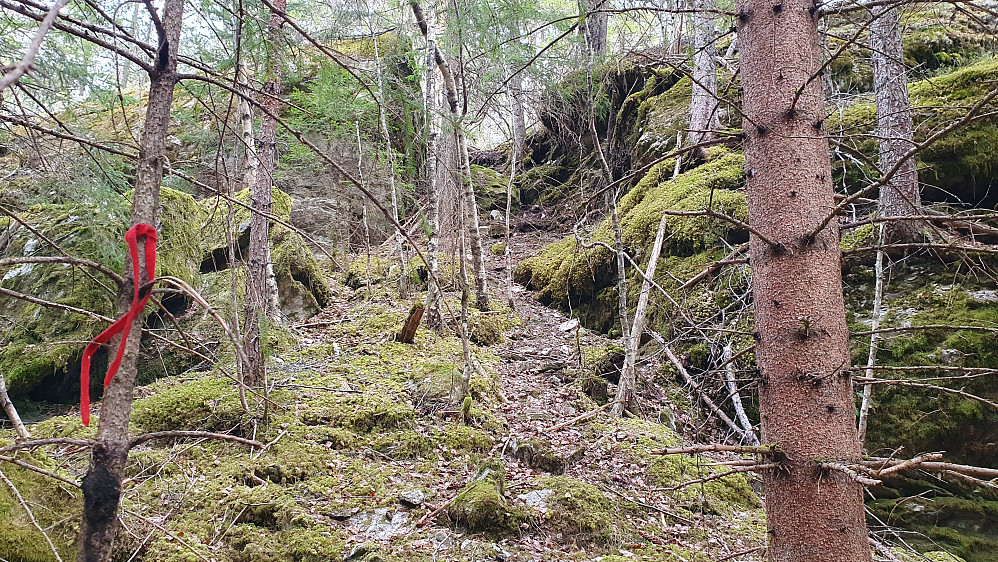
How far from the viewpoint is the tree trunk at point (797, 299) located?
1842mm

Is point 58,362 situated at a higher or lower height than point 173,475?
higher

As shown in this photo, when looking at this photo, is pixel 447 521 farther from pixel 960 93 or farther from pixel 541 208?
pixel 541 208

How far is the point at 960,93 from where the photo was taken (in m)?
5.86

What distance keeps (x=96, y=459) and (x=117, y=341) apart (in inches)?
10.5

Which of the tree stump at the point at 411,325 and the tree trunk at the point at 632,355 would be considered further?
the tree stump at the point at 411,325

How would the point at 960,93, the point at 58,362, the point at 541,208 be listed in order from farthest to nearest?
1. the point at 541,208
2. the point at 960,93
3. the point at 58,362

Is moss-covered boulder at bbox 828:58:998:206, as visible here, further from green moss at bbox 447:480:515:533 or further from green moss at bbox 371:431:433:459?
green moss at bbox 371:431:433:459

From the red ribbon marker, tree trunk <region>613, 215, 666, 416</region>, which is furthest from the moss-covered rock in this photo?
the red ribbon marker

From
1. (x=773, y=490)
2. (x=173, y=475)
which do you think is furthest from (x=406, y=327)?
(x=773, y=490)

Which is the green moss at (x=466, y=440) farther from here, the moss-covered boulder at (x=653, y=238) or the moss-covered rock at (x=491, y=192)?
the moss-covered rock at (x=491, y=192)

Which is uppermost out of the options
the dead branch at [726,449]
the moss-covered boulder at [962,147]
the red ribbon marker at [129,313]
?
the moss-covered boulder at [962,147]

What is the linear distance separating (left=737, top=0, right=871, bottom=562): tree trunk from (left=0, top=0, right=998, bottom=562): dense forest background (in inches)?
0.5

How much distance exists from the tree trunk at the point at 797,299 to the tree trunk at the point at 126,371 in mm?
2050

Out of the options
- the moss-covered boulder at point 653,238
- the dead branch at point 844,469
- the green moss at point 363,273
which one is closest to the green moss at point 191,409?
the dead branch at point 844,469
